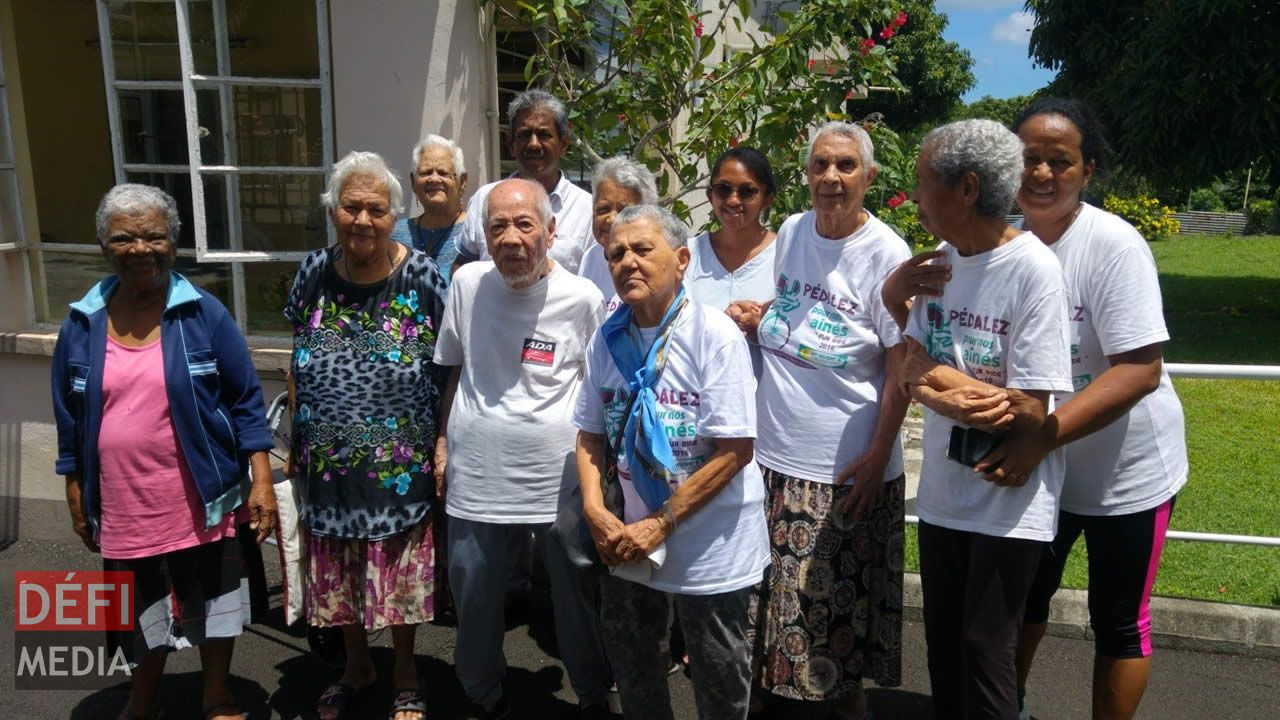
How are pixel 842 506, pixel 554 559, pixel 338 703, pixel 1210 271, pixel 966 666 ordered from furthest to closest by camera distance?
1. pixel 1210 271
2. pixel 338 703
3. pixel 554 559
4. pixel 842 506
5. pixel 966 666

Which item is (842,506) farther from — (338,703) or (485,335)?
(338,703)

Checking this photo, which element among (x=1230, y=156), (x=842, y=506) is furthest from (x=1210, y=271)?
(x=842, y=506)

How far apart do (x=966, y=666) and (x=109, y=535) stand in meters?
2.73

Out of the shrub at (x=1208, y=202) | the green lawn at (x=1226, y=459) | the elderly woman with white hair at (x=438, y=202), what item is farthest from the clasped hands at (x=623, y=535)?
the shrub at (x=1208, y=202)

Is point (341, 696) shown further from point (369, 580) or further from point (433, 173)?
point (433, 173)

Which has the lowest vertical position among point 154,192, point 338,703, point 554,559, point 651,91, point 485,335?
point 338,703

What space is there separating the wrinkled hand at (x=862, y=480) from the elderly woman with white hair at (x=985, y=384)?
12.6 inches

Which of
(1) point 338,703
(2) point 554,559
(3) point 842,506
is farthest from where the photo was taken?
(1) point 338,703

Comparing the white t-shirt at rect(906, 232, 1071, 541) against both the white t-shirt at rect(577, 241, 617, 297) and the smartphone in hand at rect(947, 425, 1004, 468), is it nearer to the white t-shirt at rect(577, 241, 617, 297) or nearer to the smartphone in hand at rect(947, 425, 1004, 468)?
the smartphone in hand at rect(947, 425, 1004, 468)

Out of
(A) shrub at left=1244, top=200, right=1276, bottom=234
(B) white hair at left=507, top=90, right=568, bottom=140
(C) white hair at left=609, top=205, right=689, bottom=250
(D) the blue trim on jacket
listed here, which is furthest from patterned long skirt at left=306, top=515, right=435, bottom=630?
(A) shrub at left=1244, top=200, right=1276, bottom=234

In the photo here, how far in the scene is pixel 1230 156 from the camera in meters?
11.4

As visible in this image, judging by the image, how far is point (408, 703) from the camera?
345cm

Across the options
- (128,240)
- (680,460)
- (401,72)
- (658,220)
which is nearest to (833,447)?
(680,460)

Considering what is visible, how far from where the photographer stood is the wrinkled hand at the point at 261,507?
333 centimetres
